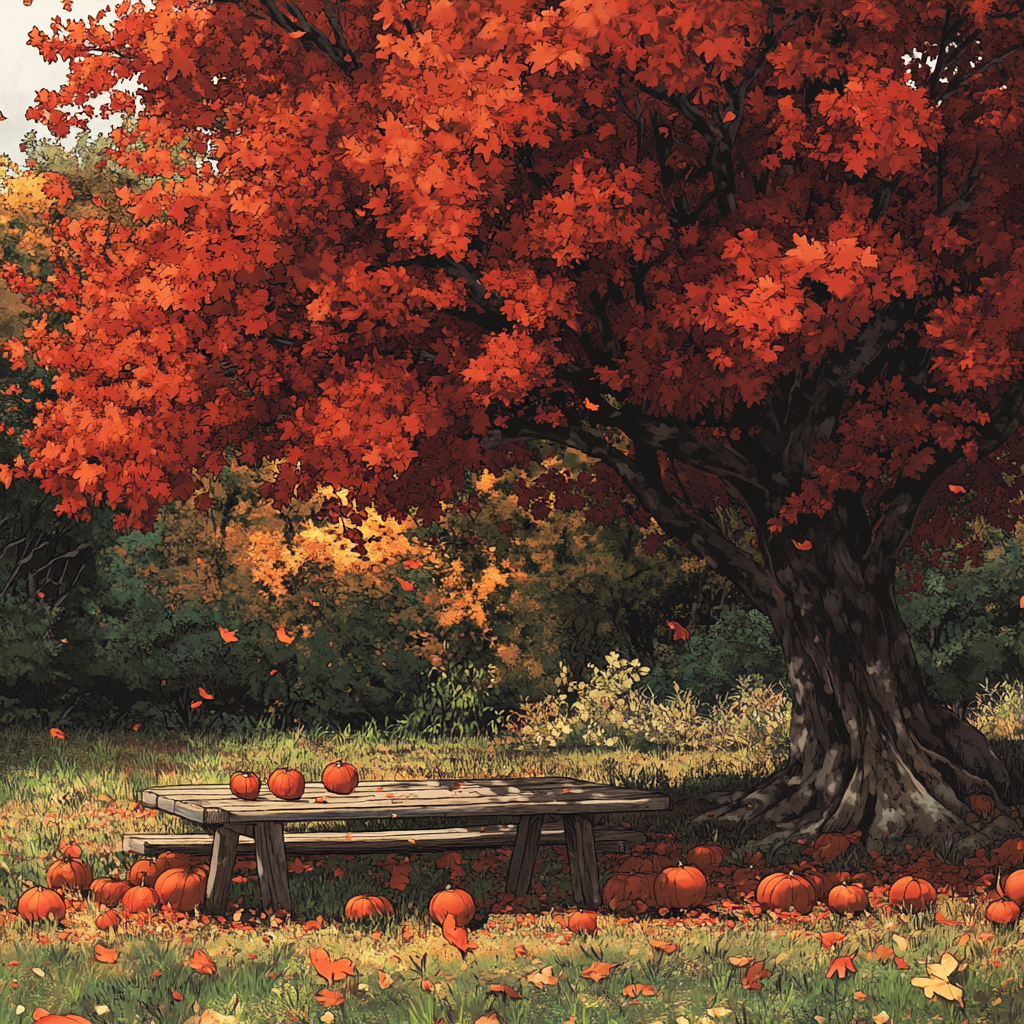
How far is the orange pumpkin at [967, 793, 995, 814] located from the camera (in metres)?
10.1

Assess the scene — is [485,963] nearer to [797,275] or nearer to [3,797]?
[797,275]

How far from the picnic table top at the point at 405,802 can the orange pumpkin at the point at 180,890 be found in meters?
0.34

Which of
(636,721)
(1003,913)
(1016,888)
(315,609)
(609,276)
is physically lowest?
(1003,913)

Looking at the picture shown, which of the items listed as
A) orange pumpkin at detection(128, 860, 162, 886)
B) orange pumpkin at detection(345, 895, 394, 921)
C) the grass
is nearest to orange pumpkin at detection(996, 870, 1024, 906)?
the grass

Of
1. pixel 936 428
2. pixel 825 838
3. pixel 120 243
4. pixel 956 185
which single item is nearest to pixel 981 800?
pixel 825 838

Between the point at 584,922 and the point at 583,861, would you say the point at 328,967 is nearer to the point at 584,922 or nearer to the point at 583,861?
the point at 584,922

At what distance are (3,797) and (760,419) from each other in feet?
24.9

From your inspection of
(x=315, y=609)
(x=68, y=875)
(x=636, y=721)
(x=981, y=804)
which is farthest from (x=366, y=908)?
(x=315, y=609)

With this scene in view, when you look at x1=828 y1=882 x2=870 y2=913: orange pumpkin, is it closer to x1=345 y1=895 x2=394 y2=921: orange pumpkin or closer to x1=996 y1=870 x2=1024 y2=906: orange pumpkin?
x1=996 y1=870 x2=1024 y2=906: orange pumpkin

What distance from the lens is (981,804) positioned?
33.2 feet

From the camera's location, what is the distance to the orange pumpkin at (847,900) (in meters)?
7.58

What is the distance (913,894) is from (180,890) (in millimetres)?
4043

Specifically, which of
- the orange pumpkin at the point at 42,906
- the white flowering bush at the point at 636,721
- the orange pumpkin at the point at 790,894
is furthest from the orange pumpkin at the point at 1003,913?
the white flowering bush at the point at 636,721

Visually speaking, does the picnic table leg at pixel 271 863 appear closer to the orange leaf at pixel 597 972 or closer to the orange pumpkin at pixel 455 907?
the orange pumpkin at pixel 455 907
